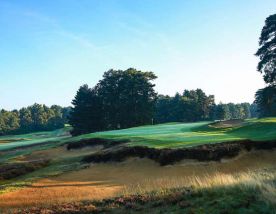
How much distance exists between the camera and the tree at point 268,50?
45.5 metres

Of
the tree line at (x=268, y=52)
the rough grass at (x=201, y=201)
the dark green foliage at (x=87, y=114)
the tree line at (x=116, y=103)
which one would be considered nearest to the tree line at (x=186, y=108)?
the tree line at (x=116, y=103)

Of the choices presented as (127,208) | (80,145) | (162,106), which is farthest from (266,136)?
(162,106)

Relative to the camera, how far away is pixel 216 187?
13.0 m

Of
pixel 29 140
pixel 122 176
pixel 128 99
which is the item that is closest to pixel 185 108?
pixel 128 99

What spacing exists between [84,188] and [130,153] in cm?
844

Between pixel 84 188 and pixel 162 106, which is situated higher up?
pixel 162 106

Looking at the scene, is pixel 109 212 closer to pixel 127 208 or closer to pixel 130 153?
pixel 127 208

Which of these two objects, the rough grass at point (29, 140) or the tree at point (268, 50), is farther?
the rough grass at point (29, 140)

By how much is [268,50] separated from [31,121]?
132 m

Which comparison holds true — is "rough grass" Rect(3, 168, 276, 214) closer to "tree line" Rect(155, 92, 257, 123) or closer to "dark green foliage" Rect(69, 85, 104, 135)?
"dark green foliage" Rect(69, 85, 104, 135)

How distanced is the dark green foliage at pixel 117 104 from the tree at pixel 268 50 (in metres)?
39.2

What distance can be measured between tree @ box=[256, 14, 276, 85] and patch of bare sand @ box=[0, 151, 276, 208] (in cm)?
1909

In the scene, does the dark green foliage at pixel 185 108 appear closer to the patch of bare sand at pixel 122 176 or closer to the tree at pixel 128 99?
the tree at pixel 128 99

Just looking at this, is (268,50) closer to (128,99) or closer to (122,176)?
(122,176)
